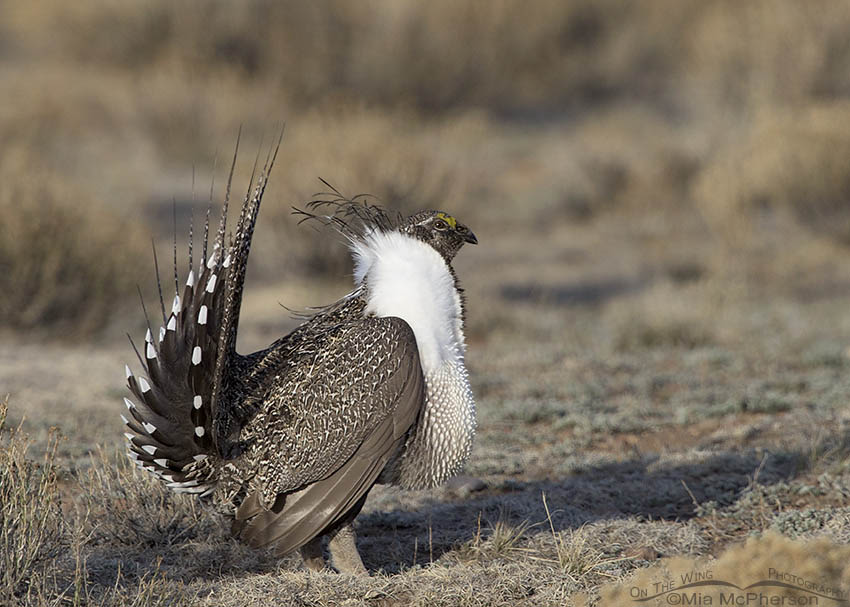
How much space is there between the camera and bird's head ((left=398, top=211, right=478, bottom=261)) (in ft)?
12.5

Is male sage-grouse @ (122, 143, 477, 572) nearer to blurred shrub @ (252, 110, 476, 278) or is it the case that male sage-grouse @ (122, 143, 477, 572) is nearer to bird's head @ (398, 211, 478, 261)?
bird's head @ (398, 211, 478, 261)

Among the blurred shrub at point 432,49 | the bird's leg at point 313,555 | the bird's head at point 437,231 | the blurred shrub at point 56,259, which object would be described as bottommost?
the bird's leg at point 313,555

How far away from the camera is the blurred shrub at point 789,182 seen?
11828mm

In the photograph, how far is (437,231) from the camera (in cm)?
382

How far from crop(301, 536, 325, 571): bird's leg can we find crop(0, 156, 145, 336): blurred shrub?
5.40m

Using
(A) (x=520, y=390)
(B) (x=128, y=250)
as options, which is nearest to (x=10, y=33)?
(B) (x=128, y=250)

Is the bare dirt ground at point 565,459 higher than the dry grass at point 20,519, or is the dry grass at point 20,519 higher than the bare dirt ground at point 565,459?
the dry grass at point 20,519

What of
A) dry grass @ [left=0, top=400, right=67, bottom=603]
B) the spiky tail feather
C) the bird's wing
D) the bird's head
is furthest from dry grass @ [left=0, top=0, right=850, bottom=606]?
the bird's head

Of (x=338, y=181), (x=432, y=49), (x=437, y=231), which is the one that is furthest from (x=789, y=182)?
(x=437, y=231)

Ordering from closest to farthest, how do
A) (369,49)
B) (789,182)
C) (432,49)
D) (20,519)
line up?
(20,519) < (789,182) < (369,49) < (432,49)

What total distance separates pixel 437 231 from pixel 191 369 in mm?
974

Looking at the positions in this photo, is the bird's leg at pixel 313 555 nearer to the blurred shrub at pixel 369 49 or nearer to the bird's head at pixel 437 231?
the bird's head at pixel 437 231

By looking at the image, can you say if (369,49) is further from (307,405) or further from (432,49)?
(307,405)

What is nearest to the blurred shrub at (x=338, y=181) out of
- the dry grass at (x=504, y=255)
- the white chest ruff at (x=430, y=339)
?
the dry grass at (x=504, y=255)
